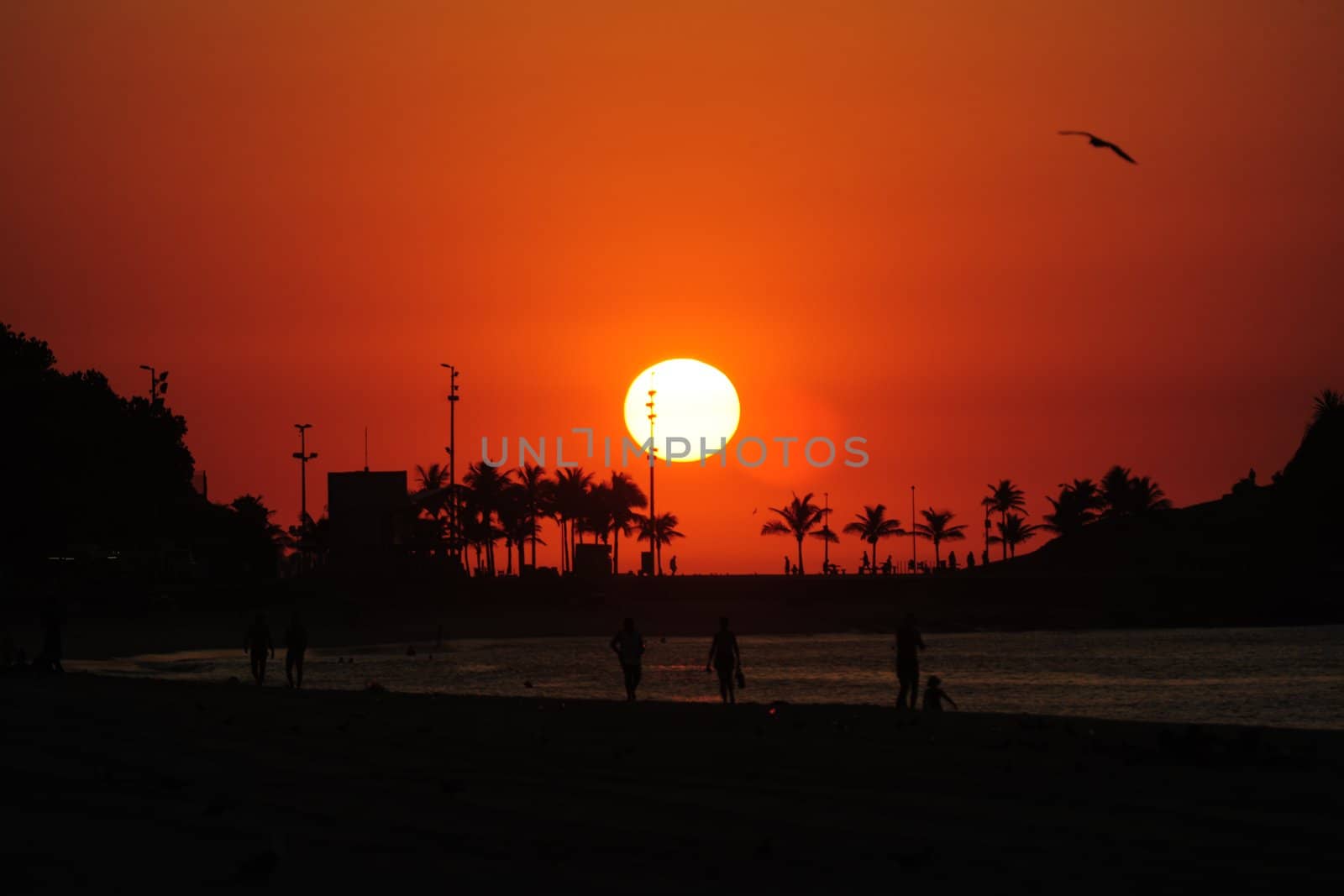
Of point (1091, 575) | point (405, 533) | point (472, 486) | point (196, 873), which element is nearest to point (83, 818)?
point (196, 873)

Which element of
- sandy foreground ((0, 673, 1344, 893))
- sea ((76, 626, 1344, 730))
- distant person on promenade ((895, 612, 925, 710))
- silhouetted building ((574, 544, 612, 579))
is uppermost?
silhouetted building ((574, 544, 612, 579))

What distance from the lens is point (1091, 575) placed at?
8588 cm

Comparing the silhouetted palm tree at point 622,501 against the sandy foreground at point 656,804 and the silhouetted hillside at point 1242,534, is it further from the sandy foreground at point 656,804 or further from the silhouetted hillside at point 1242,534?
the sandy foreground at point 656,804

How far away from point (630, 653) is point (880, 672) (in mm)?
22538

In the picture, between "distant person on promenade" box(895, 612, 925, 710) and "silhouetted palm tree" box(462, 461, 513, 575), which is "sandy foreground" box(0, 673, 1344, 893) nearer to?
"distant person on promenade" box(895, 612, 925, 710)

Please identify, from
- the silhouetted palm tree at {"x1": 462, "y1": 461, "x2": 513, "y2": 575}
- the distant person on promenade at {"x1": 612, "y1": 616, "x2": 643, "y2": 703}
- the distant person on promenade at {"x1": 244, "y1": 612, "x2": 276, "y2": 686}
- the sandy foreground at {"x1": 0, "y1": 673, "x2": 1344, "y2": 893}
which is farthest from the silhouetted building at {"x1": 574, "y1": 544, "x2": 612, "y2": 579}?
the sandy foreground at {"x1": 0, "y1": 673, "x2": 1344, "y2": 893}

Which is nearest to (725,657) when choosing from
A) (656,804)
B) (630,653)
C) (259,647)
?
(630,653)

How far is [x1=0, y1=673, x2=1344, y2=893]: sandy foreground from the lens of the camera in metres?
9.22

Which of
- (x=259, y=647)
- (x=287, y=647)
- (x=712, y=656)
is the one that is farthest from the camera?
(x=287, y=647)

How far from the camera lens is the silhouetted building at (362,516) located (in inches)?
3157

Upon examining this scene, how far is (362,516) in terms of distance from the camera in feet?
264

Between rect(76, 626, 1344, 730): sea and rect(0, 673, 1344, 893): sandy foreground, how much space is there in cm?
1528

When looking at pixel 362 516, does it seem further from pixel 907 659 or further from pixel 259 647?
pixel 907 659

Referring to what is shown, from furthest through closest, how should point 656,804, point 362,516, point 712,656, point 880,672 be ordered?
point 362,516 → point 880,672 → point 712,656 → point 656,804
